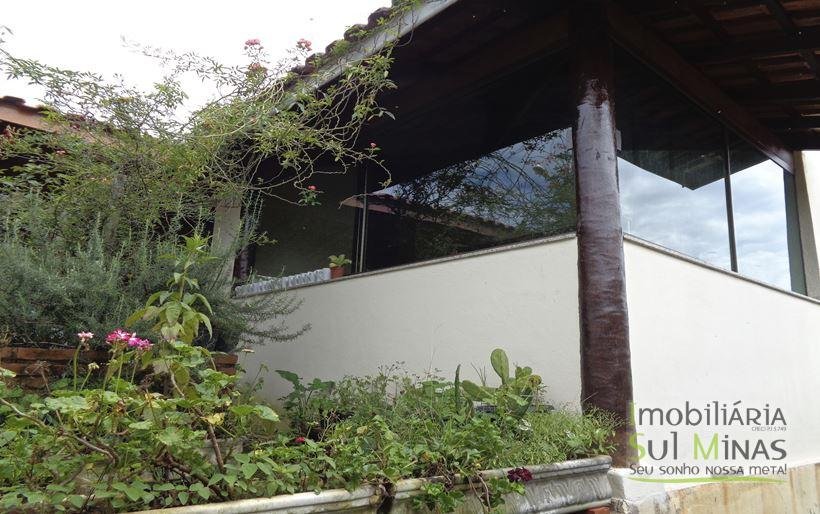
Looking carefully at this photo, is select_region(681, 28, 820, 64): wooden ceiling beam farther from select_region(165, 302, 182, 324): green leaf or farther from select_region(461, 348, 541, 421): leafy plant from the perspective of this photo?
select_region(165, 302, 182, 324): green leaf

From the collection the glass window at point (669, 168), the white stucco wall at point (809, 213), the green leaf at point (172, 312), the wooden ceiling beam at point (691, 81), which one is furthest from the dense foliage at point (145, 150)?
the white stucco wall at point (809, 213)

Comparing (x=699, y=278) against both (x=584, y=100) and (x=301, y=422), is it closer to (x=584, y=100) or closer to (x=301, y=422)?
(x=584, y=100)

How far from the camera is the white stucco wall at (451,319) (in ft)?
10.8

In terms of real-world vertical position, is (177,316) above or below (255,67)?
below

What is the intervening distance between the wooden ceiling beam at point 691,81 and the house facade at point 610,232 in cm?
2

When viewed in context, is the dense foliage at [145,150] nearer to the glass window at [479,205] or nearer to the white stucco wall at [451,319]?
the white stucco wall at [451,319]

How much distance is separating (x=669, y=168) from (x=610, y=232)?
1348mm

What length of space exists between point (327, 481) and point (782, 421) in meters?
3.99

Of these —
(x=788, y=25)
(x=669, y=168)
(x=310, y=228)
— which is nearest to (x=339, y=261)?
(x=310, y=228)

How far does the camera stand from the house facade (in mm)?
3273

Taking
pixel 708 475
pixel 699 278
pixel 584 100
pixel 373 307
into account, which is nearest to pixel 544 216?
pixel 584 100

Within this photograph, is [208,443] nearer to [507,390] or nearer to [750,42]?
[507,390]

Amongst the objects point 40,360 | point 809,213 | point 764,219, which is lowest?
point 40,360

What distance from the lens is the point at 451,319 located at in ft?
12.8
